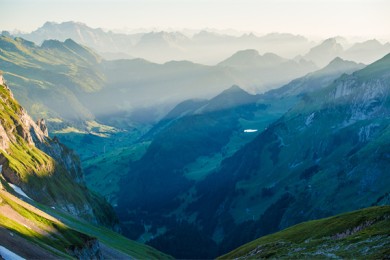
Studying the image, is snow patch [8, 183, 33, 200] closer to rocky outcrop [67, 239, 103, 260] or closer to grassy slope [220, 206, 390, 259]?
rocky outcrop [67, 239, 103, 260]

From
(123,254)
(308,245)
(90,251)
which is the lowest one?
(123,254)

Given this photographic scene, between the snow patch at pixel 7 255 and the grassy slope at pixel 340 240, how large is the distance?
50.8 m

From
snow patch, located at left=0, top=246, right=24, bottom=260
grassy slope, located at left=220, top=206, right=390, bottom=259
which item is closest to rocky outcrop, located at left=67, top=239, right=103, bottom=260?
grassy slope, located at left=220, top=206, right=390, bottom=259

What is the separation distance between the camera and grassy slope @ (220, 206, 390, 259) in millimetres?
89000

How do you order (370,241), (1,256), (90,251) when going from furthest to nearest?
(90,251), (370,241), (1,256)

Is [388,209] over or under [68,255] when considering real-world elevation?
over

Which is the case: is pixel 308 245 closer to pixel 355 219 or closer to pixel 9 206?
pixel 355 219

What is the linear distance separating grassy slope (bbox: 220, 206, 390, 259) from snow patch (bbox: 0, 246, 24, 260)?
5082cm

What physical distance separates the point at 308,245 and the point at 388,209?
717 inches

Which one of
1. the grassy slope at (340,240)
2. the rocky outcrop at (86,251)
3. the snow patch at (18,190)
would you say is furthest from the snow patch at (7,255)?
the snow patch at (18,190)

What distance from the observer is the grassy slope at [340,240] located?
3504 inches

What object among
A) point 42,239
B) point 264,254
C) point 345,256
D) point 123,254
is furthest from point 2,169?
point 345,256

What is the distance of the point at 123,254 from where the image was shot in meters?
190

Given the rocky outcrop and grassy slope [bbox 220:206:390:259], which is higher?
grassy slope [bbox 220:206:390:259]
